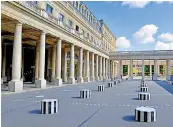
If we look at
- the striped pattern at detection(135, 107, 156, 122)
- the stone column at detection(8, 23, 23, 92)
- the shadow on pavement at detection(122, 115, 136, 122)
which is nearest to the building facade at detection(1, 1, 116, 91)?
the stone column at detection(8, 23, 23, 92)

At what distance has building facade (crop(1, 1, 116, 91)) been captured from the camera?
20016 millimetres

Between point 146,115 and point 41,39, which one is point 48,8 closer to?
point 41,39

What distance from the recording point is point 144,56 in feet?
204

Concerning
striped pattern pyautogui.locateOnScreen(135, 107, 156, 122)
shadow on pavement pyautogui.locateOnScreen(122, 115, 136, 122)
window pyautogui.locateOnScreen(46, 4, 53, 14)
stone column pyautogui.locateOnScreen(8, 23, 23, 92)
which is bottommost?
shadow on pavement pyautogui.locateOnScreen(122, 115, 136, 122)

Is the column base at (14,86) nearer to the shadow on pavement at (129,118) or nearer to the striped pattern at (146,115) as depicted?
the shadow on pavement at (129,118)

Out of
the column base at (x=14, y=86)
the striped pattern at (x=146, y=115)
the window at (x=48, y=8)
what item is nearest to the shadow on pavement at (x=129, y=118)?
the striped pattern at (x=146, y=115)

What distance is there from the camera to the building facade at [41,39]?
65.7ft

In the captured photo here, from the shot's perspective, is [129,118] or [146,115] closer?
[146,115]

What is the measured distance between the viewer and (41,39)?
2494cm

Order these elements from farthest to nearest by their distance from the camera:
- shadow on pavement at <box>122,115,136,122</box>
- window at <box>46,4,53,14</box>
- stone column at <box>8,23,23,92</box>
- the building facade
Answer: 1. window at <box>46,4,53,14</box>
2. the building facade
3. stone column at <box>8,23,23,92</box>
4. shadow on pavement at <box>122,115,136,122</box>

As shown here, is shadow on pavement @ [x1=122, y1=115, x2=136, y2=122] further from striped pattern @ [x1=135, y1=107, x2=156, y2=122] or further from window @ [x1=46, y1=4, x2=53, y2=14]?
window @ [x1=46, y1=4, x2=53, y2=14]

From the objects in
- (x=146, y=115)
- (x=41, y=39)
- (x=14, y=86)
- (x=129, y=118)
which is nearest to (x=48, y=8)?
(x=41, y=39)

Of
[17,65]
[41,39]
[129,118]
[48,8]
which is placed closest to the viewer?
[129,118]

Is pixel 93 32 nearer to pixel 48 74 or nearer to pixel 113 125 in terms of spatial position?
pixel 48 74
